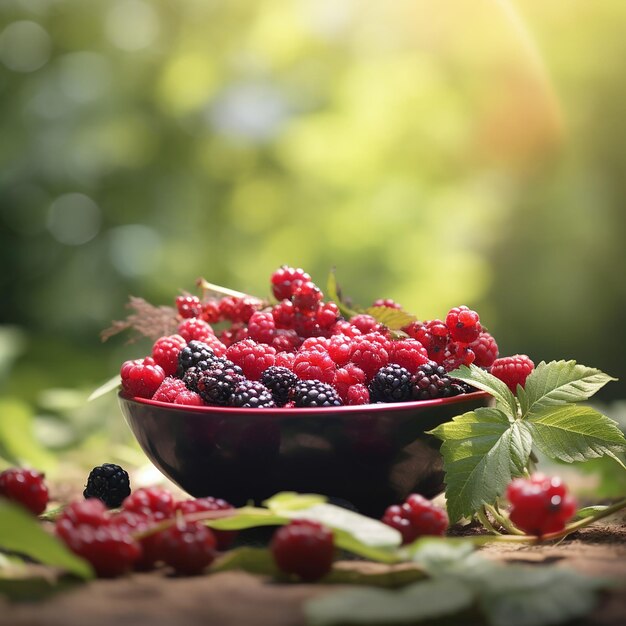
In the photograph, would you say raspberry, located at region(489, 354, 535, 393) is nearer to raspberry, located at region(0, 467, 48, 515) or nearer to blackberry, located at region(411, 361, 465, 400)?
blackberry, located at region(411, 361, 465, 400)

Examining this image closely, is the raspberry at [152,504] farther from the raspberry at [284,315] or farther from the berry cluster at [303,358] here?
the raspberry at [284,315]

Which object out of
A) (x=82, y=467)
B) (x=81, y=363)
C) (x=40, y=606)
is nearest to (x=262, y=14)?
(x=81, y=363)

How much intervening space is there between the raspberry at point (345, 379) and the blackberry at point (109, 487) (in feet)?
1.15

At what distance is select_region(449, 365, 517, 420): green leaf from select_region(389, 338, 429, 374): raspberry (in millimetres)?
53

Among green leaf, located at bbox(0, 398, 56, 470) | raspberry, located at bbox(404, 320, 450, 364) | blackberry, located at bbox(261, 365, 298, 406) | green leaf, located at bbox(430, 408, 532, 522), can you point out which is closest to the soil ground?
green leaf, located at bbox(430, 408, 532, 522)

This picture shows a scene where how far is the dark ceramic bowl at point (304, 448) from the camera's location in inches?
41.0

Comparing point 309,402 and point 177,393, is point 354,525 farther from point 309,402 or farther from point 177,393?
point 177,393

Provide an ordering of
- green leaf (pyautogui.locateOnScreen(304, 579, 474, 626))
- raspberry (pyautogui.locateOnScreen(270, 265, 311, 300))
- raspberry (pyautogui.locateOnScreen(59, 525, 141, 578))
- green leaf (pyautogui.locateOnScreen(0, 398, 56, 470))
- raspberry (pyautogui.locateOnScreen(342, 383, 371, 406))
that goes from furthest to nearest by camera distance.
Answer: green leaf (pyautogui.locateOnScreen(0, 398, 56, 470))
raspberry (pyautogui.locateOnScreen(270, 265, 311, 300))
raspberry (pyautogui.locateOnScreen(342, 383, 371, 406))
raspberry (pyautogui.locateOnScreen(59, 525, 141, 578))
green leaf (pyautogui.locateOnScreen(304, 579, 474, 626))

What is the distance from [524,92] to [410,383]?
394 cm

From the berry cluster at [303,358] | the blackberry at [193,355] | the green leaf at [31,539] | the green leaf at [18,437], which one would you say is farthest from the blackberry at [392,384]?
the green leaf at [18,437]

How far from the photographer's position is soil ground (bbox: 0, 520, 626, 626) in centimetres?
73

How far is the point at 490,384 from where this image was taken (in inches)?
44.7

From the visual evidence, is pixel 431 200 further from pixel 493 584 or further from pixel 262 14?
pixel 493 584

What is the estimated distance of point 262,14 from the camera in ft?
16.2
